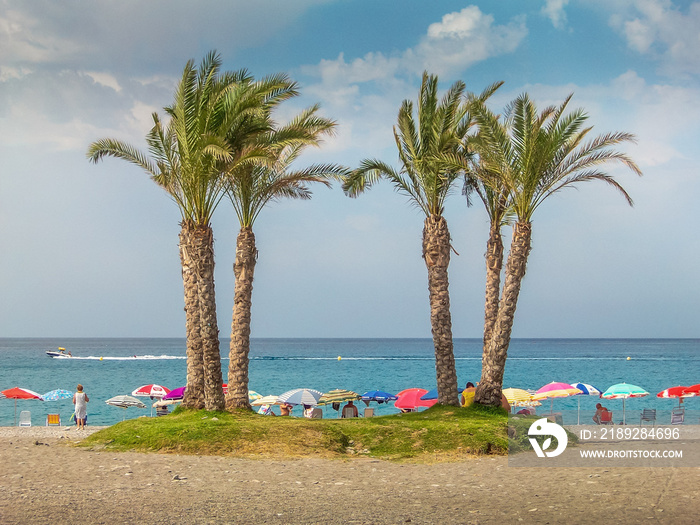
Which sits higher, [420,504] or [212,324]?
[212,324]

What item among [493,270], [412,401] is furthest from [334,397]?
[493,270]

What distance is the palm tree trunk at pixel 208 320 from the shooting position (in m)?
17.8

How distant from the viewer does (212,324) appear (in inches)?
701

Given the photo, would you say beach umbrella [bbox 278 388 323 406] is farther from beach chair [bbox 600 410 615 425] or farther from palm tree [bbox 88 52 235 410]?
beach chair [bbox 600 410 615 425]

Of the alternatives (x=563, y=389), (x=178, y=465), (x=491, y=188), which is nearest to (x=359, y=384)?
(x=563, y=389)

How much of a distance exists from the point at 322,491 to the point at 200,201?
9306 mm

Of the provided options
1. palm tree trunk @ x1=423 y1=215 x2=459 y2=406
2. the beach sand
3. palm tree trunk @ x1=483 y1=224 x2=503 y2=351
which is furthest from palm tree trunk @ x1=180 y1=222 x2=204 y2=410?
palm tree trunk @ x1=483 y1=224 x2=503 y2=351

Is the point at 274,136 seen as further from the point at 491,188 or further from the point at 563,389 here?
the point at 563,389

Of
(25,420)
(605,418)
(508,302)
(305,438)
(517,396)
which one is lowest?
(25,420)

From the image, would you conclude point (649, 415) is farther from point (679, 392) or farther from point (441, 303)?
point (441, 303)

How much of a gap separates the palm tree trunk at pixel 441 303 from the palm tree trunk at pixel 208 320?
6.06m

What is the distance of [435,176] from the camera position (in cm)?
1962

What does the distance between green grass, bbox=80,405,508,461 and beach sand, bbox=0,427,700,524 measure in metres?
0.85

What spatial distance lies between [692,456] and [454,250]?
8117mm
